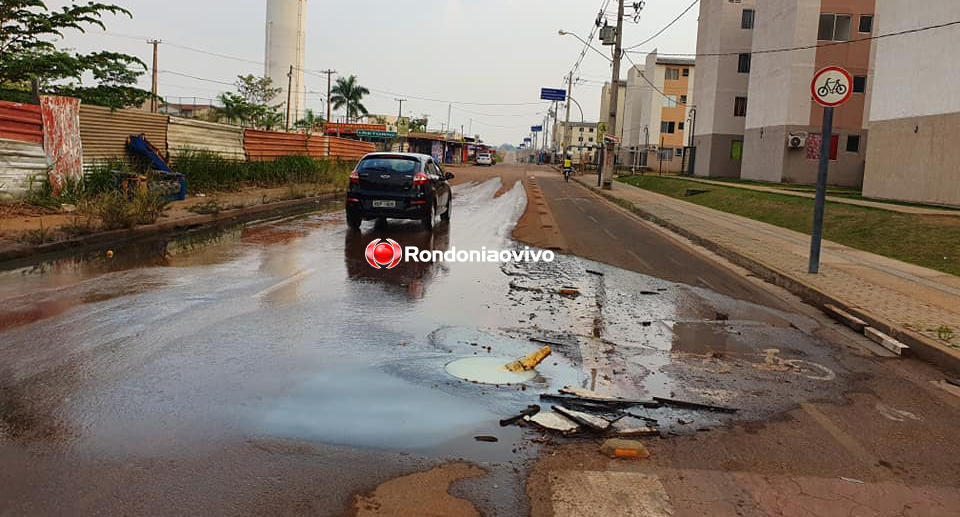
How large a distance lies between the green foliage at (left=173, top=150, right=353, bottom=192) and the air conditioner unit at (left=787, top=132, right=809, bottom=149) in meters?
23.9

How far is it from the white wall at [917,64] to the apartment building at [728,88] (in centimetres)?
2694

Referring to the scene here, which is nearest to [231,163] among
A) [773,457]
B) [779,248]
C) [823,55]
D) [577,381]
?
[779,248]

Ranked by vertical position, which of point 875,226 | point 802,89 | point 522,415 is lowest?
point 522,415

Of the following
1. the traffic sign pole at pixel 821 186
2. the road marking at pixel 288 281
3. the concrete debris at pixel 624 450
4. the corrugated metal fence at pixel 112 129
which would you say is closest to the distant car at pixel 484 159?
the corrugated metal fence at pixel 112 129

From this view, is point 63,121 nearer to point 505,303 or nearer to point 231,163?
point 231,163

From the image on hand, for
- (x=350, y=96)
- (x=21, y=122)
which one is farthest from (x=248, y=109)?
(x=21, y=122)

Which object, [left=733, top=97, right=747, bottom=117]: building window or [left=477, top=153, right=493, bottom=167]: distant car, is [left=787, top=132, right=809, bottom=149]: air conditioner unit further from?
[left=477, top=153, right=493, bottom=167]: distant car

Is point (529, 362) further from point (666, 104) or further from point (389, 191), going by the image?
point (666, 104)

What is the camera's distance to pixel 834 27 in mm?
40625

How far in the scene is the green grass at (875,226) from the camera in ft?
48.0

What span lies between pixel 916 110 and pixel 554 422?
2561cm

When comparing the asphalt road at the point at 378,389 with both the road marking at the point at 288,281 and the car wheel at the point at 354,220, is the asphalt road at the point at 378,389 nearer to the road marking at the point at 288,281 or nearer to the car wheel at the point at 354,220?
the road marking at the point at 288,281

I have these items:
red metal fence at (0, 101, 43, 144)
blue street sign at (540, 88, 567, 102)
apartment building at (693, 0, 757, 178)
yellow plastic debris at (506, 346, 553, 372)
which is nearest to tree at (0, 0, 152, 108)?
red metal fence at (0, 101, 43, 144)

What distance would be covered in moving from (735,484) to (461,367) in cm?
247
